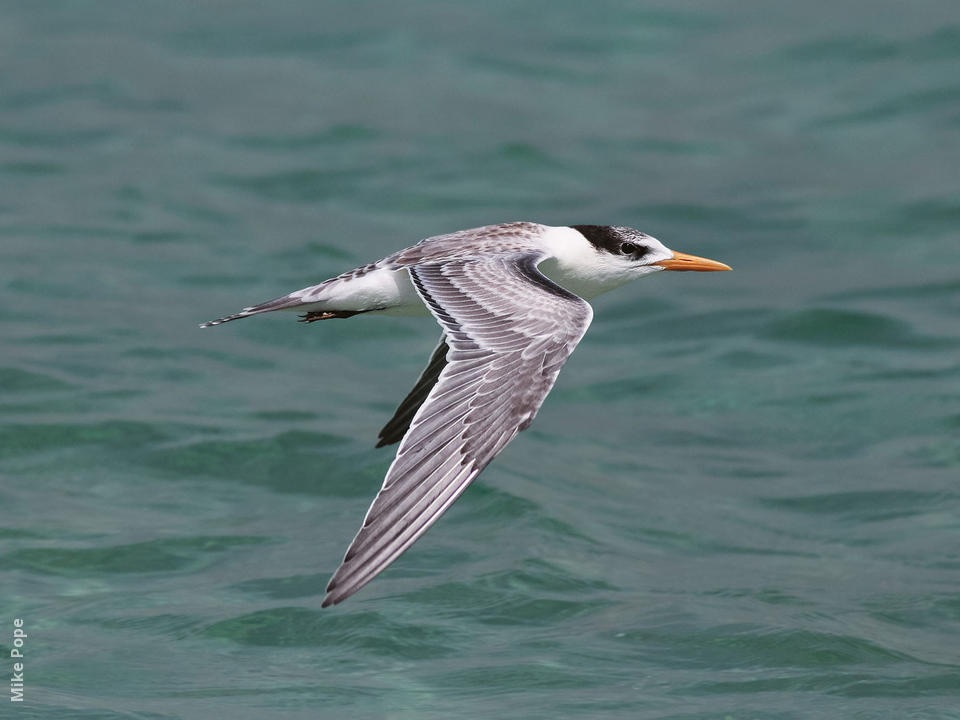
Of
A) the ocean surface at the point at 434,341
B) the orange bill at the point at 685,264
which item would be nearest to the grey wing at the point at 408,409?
the ocean surface at the point at 434,341

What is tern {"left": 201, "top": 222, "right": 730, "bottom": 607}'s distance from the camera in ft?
26.0

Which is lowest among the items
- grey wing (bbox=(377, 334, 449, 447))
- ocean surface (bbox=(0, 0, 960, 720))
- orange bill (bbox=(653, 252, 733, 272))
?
ocean surface (bbox=(0, 0, 960, 720))

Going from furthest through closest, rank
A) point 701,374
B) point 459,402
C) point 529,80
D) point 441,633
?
point 529,80, point 701,374, point 441,633, point 459,402

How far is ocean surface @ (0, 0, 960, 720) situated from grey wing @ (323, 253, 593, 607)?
88.2 inches

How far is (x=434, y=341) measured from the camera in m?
16.6

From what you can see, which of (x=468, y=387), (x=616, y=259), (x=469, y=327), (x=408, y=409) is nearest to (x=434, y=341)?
(x=616, y=259)

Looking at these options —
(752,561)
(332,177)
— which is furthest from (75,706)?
(332,177)

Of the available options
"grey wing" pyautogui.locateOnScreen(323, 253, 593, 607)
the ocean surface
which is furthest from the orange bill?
the ocean surface

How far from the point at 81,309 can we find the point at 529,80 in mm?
7687

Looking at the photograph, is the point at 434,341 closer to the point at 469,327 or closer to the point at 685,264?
the point at 685,264

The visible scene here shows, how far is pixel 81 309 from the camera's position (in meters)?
16.5

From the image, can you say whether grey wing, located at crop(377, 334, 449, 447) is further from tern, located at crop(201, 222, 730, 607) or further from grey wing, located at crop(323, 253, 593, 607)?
grey wing, located at crop(323, 253, 593, 607)

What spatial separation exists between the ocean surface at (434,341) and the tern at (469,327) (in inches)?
78.3

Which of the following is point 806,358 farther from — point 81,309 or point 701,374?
point 81,309
